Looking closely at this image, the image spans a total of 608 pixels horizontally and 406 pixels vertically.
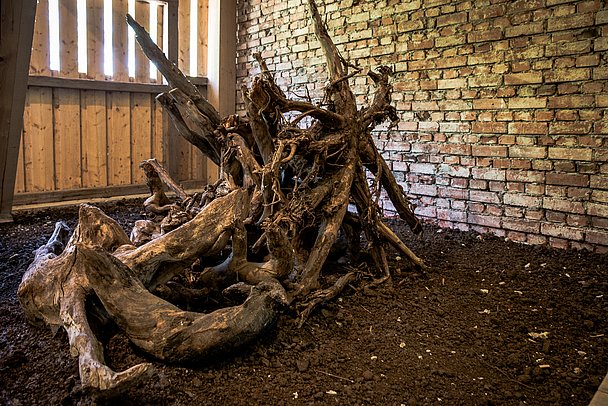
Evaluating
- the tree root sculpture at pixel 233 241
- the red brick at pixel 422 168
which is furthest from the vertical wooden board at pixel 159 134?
the red brick at pixel 422 168

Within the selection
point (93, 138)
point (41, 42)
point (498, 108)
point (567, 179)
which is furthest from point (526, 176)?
point (41, 42)

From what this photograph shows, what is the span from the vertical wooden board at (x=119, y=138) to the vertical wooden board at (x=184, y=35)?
1.25m

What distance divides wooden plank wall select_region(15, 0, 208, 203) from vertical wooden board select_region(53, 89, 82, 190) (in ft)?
0.04

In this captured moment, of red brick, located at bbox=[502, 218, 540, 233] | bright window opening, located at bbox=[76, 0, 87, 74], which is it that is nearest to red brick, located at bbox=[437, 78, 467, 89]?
red brick, located at bbox=[502, 218, 540, 233]

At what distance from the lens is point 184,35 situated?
309 inches

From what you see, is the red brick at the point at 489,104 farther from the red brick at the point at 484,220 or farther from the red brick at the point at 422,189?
the red brick at the point at 484,220

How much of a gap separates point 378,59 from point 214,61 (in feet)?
10.3

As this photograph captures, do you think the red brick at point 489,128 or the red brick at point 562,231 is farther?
the red brick at point 489,128

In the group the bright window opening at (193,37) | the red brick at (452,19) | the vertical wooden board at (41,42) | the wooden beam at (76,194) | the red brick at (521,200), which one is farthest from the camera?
the bright window opening at (193,37)

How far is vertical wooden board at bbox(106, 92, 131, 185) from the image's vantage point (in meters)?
6.94

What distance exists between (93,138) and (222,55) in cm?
237

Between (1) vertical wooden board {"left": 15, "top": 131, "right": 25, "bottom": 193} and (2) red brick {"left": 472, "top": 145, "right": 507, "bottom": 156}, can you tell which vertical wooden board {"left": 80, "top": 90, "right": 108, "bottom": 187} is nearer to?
(1) vertical wooden board {"left": 15, "top": 131, "right": 25, "bottom": 193}

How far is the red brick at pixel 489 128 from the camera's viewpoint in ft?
15.4

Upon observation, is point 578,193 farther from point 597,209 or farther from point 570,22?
point 570,22
